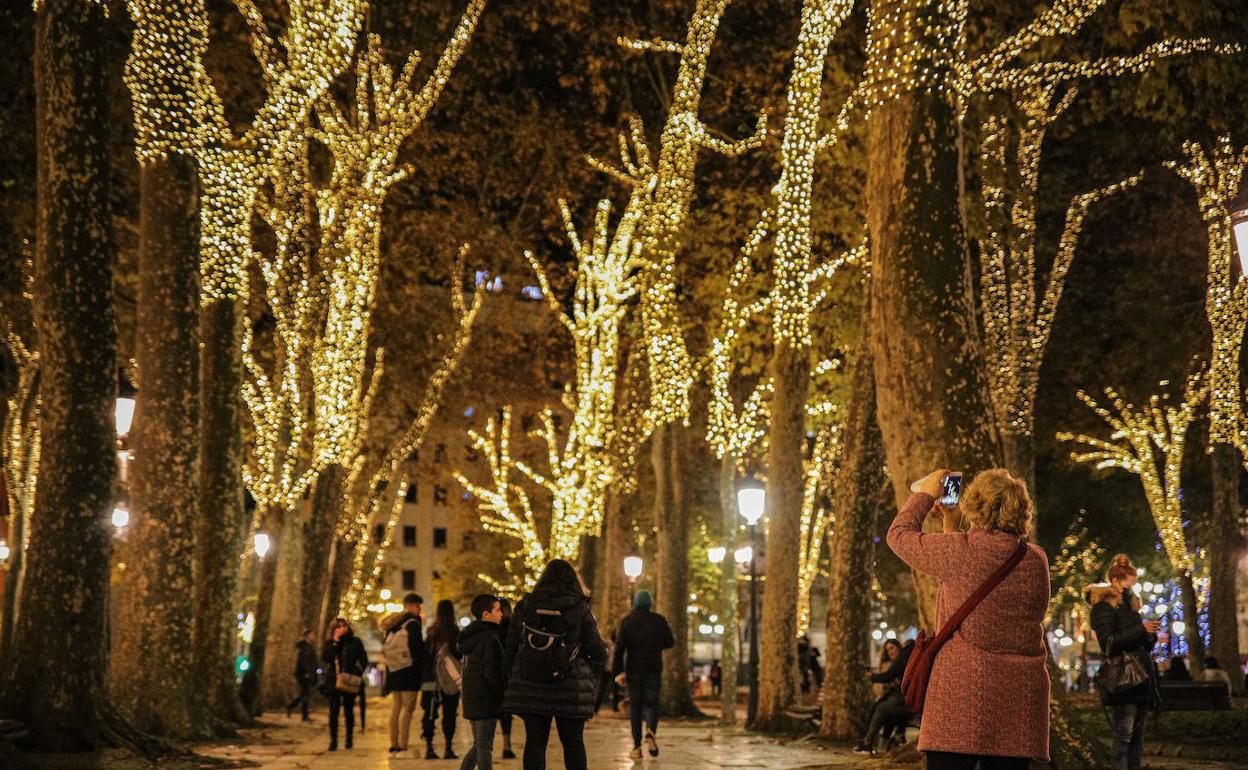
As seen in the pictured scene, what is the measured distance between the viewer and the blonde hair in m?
5.47

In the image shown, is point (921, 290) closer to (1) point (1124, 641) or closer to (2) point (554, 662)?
(1) point (1124, 641)

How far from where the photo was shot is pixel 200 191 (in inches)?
640

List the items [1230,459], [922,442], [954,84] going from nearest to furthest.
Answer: [922,442] → [954,84] → [1230,459]

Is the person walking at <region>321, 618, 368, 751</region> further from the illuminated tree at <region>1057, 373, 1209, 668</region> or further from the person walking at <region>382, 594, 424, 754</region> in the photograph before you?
the illuminated tree at <region>1057, 373, 1209, 668</region>

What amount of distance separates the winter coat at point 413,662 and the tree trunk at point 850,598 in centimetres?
554

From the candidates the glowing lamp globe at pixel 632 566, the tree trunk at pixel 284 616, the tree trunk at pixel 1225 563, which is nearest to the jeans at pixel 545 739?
the tree trunk at pixel 284 616

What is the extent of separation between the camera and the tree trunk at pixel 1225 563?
101ft

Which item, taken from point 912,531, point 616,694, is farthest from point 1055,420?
point 912,531

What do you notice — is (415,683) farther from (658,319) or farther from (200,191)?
(658,319)

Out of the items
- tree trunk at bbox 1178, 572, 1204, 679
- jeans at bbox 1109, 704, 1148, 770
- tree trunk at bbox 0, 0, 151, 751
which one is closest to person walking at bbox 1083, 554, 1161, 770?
jeans at bbox 1109, 704, 1148, 770


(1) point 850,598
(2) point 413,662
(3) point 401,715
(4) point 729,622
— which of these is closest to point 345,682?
(3) point 401,715

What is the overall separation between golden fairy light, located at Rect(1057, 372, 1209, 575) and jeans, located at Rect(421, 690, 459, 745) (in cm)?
1801

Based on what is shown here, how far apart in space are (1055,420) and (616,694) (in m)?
12.6

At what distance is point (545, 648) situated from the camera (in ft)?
30.3
